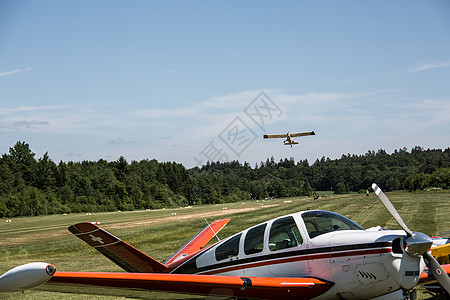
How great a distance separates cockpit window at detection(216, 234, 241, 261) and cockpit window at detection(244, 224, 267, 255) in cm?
23

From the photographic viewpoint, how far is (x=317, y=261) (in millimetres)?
7043

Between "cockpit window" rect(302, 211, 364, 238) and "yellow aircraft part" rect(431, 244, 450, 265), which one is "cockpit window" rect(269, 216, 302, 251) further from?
"yellow aircraft part" rect(431, 244, 450, 265)

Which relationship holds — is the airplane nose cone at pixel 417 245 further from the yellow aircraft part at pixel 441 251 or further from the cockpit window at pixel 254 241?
the yellow aircraft part at pixel 441 251

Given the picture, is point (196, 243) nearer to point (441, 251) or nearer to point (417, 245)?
point (441, 251)

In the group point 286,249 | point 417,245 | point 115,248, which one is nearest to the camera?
point 417,245

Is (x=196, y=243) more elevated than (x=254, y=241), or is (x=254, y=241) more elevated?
(x=254, y=241)

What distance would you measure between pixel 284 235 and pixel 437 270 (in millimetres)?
2458

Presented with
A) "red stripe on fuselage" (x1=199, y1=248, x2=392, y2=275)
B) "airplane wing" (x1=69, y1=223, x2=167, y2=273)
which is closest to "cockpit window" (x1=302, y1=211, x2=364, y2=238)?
"red stripe on fuselage" (x1=199, y1=248, x2=392, y2=275)

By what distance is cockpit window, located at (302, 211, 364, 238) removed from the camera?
7352mm

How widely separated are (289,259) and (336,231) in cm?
93

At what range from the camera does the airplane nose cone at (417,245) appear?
20.3ft

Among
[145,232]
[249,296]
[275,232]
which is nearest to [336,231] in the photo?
[275,232]

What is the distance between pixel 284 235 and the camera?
7.52m

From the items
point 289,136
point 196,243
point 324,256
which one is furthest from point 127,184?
point 324,256
